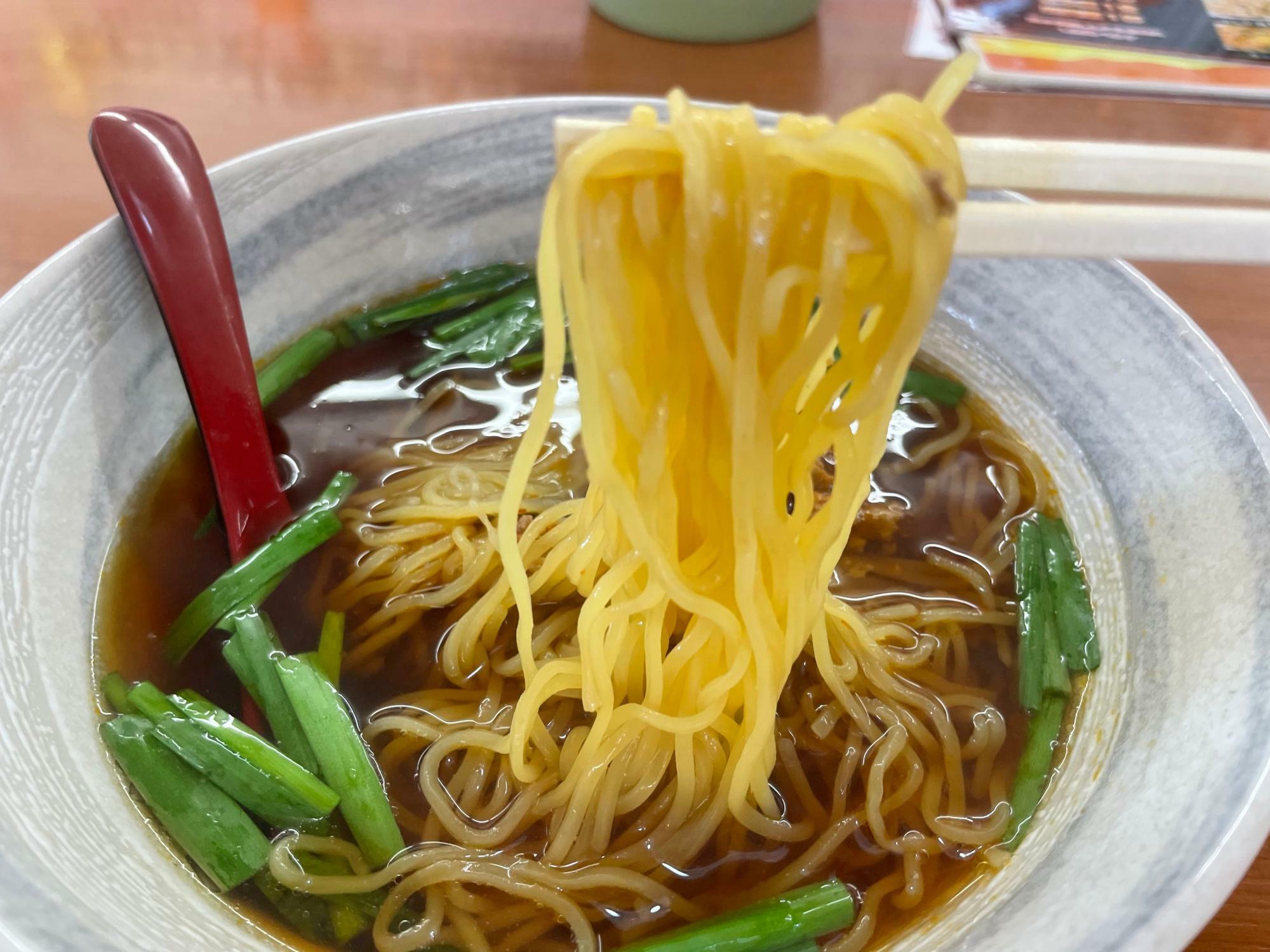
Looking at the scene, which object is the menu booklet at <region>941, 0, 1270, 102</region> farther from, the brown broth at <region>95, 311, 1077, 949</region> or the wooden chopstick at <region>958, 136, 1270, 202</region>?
the wooden chopstick at <region>958, 136, 1270, 202</region>

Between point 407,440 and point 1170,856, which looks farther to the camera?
point 407,440

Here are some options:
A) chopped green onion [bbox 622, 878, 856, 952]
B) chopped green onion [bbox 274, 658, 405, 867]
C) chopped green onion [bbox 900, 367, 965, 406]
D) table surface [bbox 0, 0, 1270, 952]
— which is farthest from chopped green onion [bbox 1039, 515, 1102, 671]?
chopped green onion [bbox 274, 658, 405, 867]

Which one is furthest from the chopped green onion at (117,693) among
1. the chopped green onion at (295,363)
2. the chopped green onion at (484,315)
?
the chopped green onion at (484,315)

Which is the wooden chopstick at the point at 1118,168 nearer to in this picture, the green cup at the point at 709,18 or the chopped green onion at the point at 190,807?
the chopped green onion at the point at 190,807

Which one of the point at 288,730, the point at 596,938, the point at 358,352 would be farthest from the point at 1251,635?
the point at 358,352

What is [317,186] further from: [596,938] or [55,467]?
[596,938]

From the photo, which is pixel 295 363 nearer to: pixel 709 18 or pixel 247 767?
pixel 247 767

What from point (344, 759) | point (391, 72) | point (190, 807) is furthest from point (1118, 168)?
point (391, 72)
